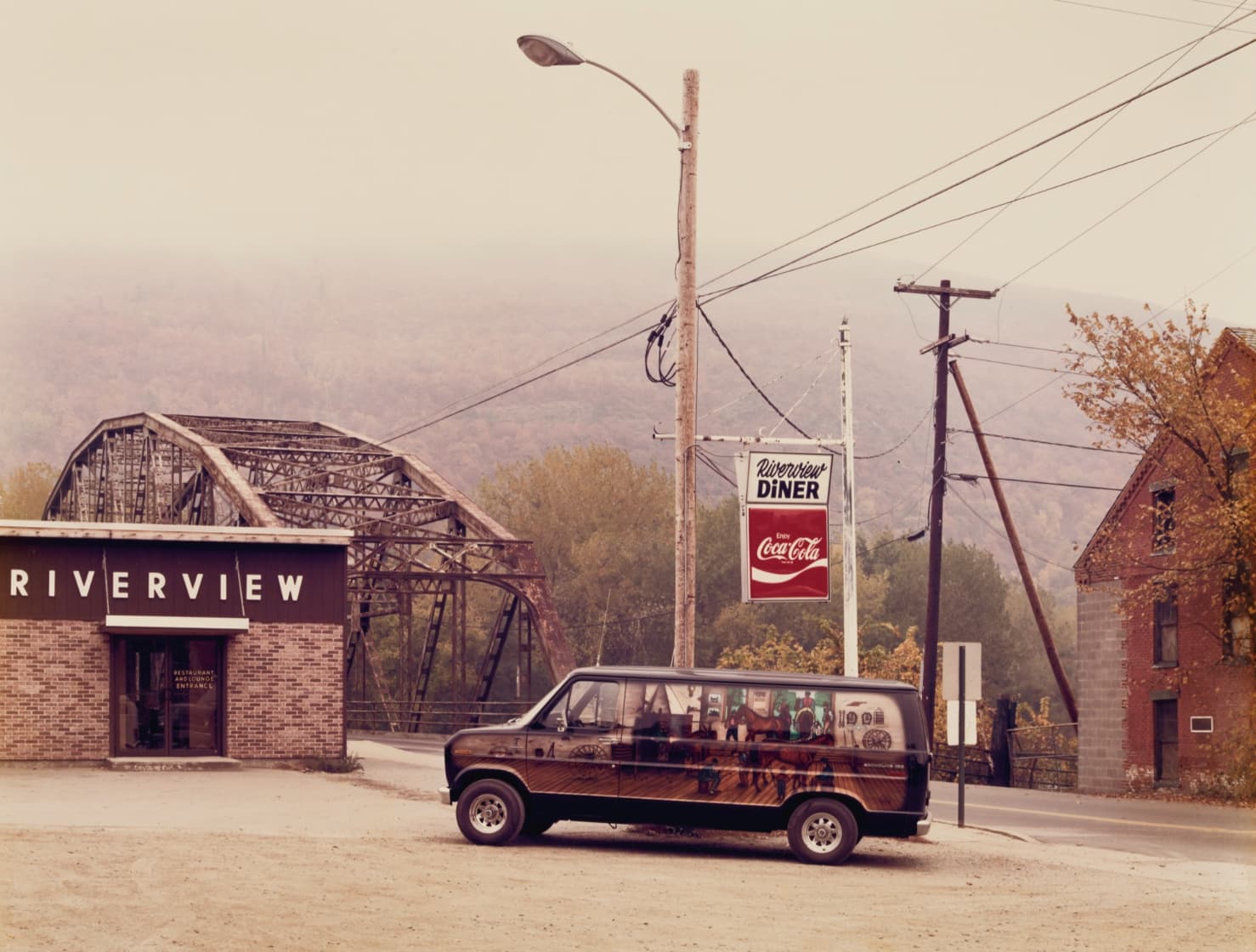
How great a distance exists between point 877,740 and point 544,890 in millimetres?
4947

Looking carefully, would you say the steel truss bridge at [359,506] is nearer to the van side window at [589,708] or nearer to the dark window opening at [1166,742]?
the dark window opening at [1166,742]

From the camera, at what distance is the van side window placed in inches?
701

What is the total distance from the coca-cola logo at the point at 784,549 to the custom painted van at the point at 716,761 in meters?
3.48

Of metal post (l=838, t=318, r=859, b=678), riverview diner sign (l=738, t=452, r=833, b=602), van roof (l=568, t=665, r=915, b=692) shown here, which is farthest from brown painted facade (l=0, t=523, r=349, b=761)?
van roof (l=568, t=665, r=915, b=692)

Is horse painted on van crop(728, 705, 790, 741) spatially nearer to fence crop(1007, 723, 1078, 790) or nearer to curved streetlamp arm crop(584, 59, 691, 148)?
curved streetlamp arm crop(584, 59, 691, 148)

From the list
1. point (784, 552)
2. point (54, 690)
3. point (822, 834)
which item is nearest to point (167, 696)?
point (54, 690)

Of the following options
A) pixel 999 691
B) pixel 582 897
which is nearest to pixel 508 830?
pixel 582 897

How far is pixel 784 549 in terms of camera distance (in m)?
21.2

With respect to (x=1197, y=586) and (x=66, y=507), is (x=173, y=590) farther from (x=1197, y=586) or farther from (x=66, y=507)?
(x=66, y=507)

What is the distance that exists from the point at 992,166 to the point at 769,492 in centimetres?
735

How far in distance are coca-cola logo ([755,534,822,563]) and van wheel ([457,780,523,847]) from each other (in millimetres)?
5243

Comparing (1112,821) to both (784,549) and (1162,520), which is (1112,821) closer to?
(784,549)

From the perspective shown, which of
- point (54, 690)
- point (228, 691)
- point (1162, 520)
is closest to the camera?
point (54, 690)

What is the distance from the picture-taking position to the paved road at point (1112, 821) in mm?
21875
